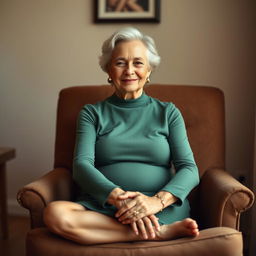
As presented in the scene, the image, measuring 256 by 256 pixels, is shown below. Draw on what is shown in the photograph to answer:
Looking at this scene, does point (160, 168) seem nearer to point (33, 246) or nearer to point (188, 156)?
point (188, 156)

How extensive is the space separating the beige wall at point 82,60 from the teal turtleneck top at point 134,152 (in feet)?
2.35

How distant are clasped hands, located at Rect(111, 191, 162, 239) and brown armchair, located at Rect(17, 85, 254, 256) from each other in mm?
50

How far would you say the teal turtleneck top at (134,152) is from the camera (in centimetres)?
157

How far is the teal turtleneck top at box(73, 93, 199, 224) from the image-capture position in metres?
1.57

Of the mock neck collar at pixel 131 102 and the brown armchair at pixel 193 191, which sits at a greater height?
the mock neck collar at pixel 131 102

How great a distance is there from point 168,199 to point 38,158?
1.39 metres

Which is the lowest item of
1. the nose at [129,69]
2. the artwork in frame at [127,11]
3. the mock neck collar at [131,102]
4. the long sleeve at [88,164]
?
the long sleeve at [88,164]

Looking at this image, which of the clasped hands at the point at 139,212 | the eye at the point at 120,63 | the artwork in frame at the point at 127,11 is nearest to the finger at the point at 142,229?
the clasped hands at the point at 139,212

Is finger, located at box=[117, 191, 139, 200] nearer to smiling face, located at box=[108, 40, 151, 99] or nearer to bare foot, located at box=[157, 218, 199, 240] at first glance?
bare foot, located at box=[157, 218, 199, 240]

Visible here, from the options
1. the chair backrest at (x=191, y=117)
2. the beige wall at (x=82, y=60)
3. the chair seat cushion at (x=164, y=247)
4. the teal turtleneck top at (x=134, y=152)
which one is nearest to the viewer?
the chair seat cushion at (x=164, y=247)

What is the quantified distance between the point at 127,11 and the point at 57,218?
4.75ft

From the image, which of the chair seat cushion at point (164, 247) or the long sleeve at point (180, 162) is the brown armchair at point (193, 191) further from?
the long sleeve at point (180, 162)

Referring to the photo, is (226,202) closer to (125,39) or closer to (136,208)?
(136,208)

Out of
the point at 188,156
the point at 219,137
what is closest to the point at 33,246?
the point at 188,156
